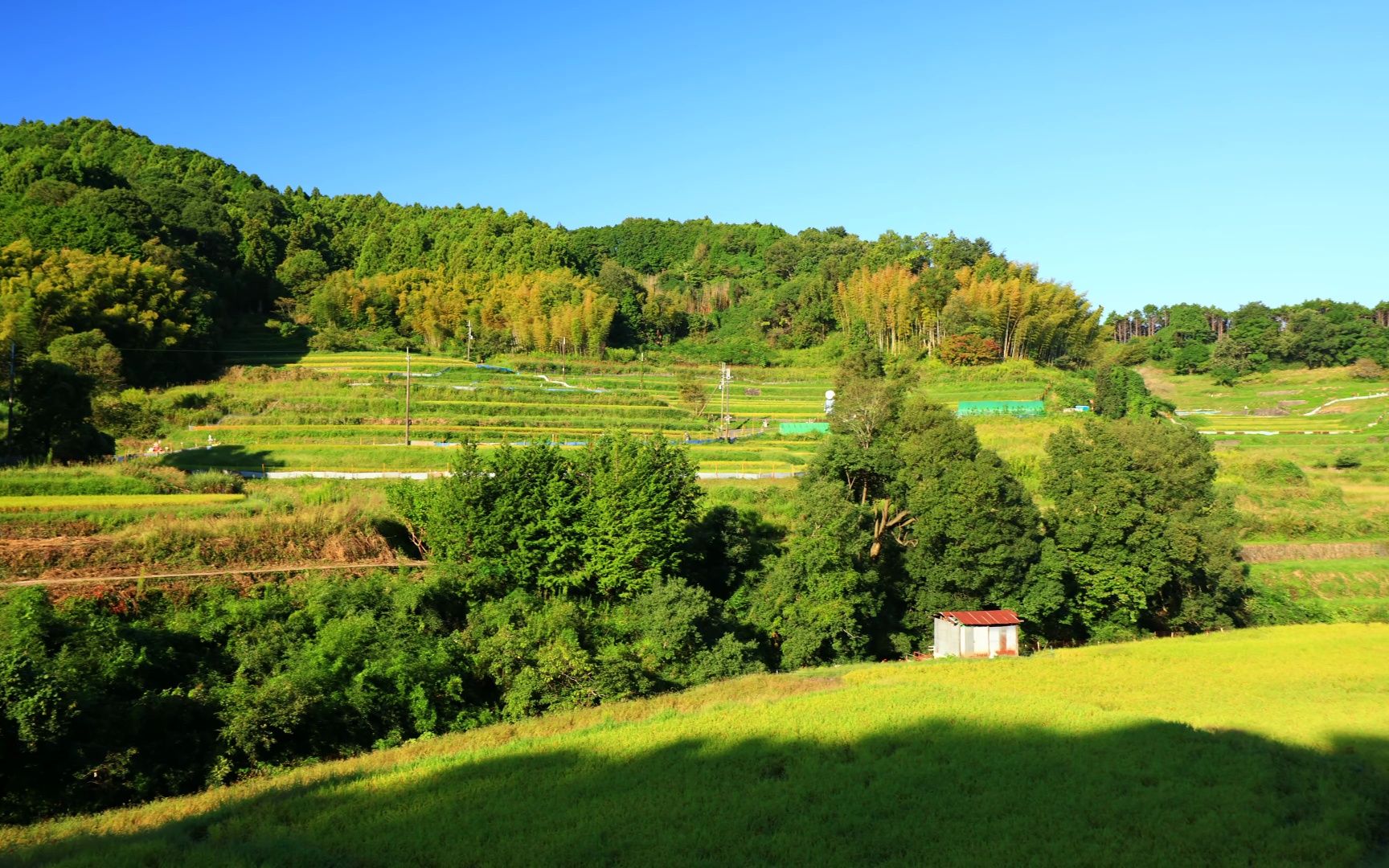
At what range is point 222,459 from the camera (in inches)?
1344

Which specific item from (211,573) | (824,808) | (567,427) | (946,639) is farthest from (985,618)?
(567,427)

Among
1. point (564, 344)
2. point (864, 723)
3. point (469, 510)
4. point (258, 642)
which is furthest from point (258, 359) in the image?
point (864, 723)

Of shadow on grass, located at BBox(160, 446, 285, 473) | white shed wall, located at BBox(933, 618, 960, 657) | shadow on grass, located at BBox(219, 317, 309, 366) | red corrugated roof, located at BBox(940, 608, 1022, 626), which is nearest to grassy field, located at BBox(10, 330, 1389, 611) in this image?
shadow on grass, located at BBox(160, 446, 285, 473)

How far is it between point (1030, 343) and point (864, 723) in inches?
2302

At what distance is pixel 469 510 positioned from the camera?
23312 mm

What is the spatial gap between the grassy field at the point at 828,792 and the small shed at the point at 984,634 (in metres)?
6.30

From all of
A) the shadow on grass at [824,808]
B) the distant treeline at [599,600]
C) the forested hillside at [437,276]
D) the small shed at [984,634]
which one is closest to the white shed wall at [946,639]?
the small shed at [984,634]

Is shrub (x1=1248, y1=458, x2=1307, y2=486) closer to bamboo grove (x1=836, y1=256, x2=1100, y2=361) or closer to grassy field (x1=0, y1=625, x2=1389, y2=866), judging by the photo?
bamboo grove (x1=836, y1=256, x2=1100, y2=361)

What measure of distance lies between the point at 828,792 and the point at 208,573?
49.2ft

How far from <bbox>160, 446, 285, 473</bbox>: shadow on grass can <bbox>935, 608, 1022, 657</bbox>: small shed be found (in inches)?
993

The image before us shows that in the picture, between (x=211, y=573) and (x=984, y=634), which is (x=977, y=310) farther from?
(x=211, y=573)

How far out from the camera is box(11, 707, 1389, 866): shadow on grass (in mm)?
10281

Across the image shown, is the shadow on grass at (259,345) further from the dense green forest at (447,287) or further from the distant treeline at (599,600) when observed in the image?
the distant treeline at (599,600)

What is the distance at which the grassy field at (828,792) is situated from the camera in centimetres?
1040
